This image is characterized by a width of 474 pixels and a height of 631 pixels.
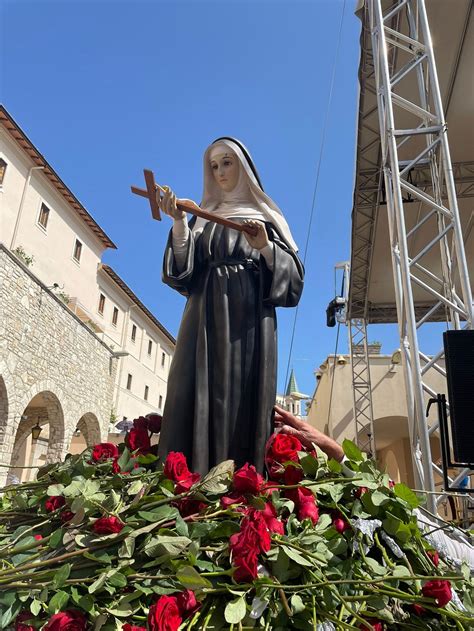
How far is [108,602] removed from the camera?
40.6 inches

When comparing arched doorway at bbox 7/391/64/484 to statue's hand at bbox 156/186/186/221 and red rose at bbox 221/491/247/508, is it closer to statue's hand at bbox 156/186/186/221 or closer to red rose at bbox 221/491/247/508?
statue's hand at bbox 156/186/186/221

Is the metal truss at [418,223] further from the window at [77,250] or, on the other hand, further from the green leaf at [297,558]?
the window at [77,250]

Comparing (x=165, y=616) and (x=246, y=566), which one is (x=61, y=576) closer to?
(x=165, y=616)

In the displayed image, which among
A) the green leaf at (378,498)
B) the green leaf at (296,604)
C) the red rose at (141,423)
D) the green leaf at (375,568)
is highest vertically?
the red rose at (141,423)

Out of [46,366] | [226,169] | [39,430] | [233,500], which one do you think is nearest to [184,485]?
[233,500]

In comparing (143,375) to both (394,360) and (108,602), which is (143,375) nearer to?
(394,360)

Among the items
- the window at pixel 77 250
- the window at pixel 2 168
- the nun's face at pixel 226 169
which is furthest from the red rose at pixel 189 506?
the window at pixel 77 250

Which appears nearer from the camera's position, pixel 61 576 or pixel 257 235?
pixel 61 576

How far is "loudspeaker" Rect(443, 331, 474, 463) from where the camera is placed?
3.78 meters

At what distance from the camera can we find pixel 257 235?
1.94 meters

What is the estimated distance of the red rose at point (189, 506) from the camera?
1264 millimetres

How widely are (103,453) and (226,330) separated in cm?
65

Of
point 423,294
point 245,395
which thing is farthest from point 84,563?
point 423,294

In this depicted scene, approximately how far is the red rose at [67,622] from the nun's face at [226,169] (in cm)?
185
